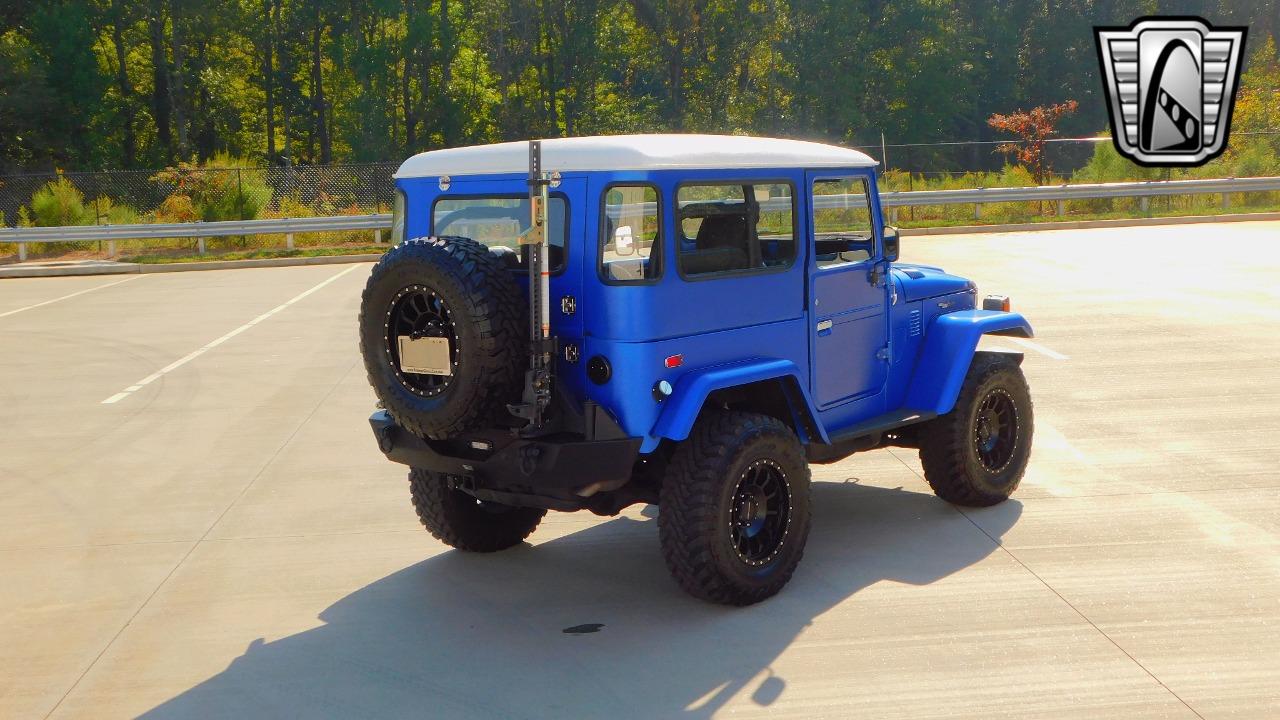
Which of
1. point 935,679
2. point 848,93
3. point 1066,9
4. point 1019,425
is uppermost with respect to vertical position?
point 1066,9

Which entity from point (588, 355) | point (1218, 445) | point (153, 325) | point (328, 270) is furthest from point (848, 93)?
point (588, 355)

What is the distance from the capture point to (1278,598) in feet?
19.0

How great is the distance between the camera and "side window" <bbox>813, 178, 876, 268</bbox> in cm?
666

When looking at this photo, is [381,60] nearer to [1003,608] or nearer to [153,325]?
[153,325]

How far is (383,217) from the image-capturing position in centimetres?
2795

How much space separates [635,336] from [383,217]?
76.4ft

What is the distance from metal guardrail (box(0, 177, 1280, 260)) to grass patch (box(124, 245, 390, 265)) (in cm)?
43

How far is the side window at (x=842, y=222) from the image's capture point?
21.9 ft

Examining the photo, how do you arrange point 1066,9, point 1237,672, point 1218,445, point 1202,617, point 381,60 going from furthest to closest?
point 1066,9 → point 381,60 → point 1218,445 → point 1202,617 → point 1237,672

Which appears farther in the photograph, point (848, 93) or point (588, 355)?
point (848, 93)

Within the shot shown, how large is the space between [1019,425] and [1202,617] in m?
2.14

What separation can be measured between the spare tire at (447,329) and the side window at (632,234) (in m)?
0.44

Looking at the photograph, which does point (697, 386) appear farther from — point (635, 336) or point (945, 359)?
point (945, 359)

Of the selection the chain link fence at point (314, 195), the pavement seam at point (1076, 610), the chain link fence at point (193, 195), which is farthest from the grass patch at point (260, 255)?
the pavement seam at point (1076, 610)
